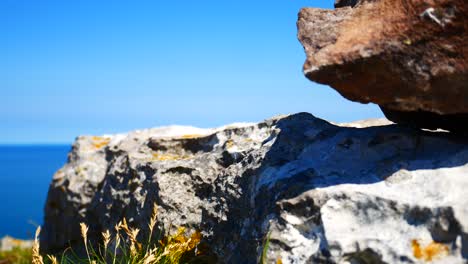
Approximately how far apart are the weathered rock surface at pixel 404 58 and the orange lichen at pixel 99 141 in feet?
21.1

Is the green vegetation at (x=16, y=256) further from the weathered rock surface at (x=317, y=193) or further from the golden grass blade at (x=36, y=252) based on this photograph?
the golden grass blade at (x=36, y=252)

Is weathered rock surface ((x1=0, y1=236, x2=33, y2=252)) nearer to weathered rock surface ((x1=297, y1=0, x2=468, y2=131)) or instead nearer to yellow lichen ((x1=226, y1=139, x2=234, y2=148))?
yellow lichen ((x1=226, y1=139, x2=234, y2=148))

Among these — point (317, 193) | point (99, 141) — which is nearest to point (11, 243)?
point (99, 141)

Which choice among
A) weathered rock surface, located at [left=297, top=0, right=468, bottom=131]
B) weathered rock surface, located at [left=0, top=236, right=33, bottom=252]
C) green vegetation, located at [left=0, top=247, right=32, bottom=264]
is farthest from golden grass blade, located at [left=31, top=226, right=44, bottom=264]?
weathered rock surface, located at [left=0, top=236, right=33, bottom=252]

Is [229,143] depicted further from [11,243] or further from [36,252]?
[11,243]

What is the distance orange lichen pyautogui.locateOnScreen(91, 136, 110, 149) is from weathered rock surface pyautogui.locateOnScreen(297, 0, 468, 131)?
6443 millimetres

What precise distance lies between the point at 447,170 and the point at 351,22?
1296 millimetres

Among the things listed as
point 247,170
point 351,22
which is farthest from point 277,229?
point 351,22

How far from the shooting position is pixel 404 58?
3541mm

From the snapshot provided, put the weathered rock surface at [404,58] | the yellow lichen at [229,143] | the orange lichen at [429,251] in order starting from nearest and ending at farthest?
the orange lichen at [429,251] < the weathered rock surface at [404,58] < the yellow lichen at [229,143]

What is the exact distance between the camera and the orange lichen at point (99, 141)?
9516mm

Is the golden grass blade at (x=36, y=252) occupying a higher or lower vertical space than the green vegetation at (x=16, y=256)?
higher

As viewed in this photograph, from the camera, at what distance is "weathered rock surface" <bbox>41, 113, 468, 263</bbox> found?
3.39 meters

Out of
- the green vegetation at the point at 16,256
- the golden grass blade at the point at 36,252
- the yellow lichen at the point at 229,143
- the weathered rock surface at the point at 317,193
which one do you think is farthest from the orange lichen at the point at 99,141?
the golden grass blade at the point at 36,252
